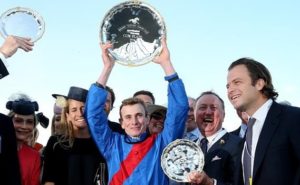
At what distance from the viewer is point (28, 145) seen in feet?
25.0

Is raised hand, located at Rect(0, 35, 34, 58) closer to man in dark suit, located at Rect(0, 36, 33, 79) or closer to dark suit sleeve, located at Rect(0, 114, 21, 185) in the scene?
man in dark suit, located at Rect(0, 36, 33, 79)

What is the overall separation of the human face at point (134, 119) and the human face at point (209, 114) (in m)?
1.05

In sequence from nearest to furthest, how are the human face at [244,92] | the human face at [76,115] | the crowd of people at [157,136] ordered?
the crowd of people at [157,136]
the human face at [244,92]
the human face at [76,115]

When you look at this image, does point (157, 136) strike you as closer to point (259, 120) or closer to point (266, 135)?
point (259, 120)

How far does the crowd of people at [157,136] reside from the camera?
5.57 meters

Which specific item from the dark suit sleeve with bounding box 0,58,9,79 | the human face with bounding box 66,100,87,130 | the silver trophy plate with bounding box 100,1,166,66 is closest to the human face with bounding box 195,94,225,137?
the silver trophy plate with bounding box 100,1,166,66

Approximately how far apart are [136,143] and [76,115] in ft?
3.47

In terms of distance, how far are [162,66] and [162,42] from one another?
1.30 ft

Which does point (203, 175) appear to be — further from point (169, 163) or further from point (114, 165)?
point (114, 165)

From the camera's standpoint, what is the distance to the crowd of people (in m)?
5.57

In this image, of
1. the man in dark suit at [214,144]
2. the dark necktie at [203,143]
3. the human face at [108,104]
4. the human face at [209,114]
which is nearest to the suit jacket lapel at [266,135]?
the man in dark suit at [214,144]

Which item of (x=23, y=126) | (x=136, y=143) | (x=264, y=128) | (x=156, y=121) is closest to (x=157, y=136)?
(x=136, y=143)

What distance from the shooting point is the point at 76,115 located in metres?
7.47

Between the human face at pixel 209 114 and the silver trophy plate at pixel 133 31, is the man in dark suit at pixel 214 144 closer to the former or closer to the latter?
the human face at pixel 209 114
